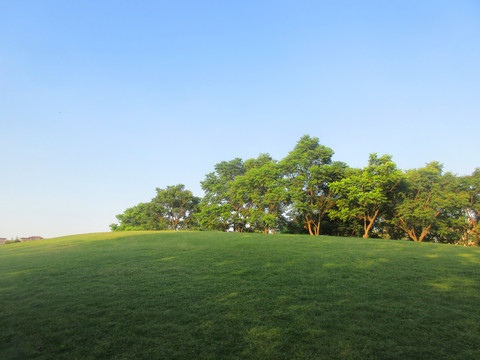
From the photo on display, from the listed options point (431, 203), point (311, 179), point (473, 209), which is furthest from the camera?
point (311, 179)

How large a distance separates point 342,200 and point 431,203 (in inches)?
384

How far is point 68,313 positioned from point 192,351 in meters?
3.33

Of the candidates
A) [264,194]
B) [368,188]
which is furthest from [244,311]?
[264,194]

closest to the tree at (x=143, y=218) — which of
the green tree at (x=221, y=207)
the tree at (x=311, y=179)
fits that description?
the green tree at (x=221, y=207)

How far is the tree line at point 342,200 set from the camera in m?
28.8

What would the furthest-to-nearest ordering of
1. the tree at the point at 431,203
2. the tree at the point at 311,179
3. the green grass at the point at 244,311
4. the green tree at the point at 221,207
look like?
the green tree at the point at 221,207 → the tree at the point at 311,179 → the tree at the point at 431,203 → the green grass at the point at 244,311

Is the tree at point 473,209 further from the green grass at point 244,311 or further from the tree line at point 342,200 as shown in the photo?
the green grass at point 244,311

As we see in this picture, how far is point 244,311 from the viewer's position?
5156mm

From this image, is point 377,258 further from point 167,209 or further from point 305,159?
point 167,209

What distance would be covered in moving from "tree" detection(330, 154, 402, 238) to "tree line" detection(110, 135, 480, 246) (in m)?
0.10

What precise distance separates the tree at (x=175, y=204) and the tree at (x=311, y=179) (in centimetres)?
2097

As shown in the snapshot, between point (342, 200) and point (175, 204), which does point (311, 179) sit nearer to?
point (342, 200)

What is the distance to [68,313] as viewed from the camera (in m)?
5.29

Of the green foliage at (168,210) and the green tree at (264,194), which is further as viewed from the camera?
the green foliage at (168,210)
